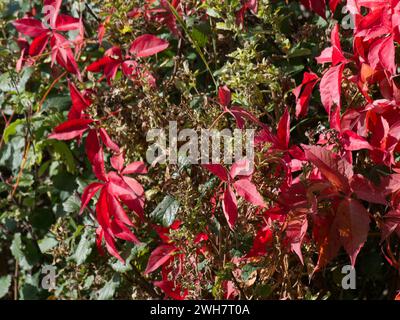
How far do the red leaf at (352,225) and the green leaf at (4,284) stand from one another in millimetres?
1389

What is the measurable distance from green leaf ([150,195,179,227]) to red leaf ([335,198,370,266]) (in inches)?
15.5

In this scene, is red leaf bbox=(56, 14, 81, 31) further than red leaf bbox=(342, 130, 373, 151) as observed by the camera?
Yes

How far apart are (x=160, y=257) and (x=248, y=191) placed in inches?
14.4

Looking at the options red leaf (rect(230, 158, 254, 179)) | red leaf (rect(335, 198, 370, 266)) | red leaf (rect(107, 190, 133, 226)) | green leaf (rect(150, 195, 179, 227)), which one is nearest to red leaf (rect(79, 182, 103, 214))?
red leaf (rect(107, 190, 133, 226))

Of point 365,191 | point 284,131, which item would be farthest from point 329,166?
point 284,131

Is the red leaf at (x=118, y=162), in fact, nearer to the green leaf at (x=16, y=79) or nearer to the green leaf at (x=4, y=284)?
the green leaf at (x=16, y=79)

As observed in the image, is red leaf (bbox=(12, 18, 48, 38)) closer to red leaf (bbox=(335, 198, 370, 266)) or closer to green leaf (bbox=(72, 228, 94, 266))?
green leaf (bbox=(72, 228, 94, 266))

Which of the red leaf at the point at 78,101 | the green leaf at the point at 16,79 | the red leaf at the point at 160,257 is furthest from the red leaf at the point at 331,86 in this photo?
the green leaf at the point at 16,79

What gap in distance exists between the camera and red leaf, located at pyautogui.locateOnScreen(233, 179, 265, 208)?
4.68ft

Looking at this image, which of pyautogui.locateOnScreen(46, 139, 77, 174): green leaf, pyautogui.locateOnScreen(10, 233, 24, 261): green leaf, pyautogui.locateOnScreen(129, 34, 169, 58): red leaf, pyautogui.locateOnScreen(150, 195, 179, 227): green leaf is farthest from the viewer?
pyautogui.locateOnScreen(10, 233, 24, 261): green leaf

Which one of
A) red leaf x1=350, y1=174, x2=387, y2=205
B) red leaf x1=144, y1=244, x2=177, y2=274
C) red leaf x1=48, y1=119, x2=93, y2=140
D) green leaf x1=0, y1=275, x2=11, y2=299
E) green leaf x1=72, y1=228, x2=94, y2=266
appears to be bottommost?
green leaf x1=0, y1=275, x2=11, y2=299

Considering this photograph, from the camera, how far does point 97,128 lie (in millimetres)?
1768

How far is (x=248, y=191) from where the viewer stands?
1.44m

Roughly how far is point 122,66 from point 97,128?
0.22 m
